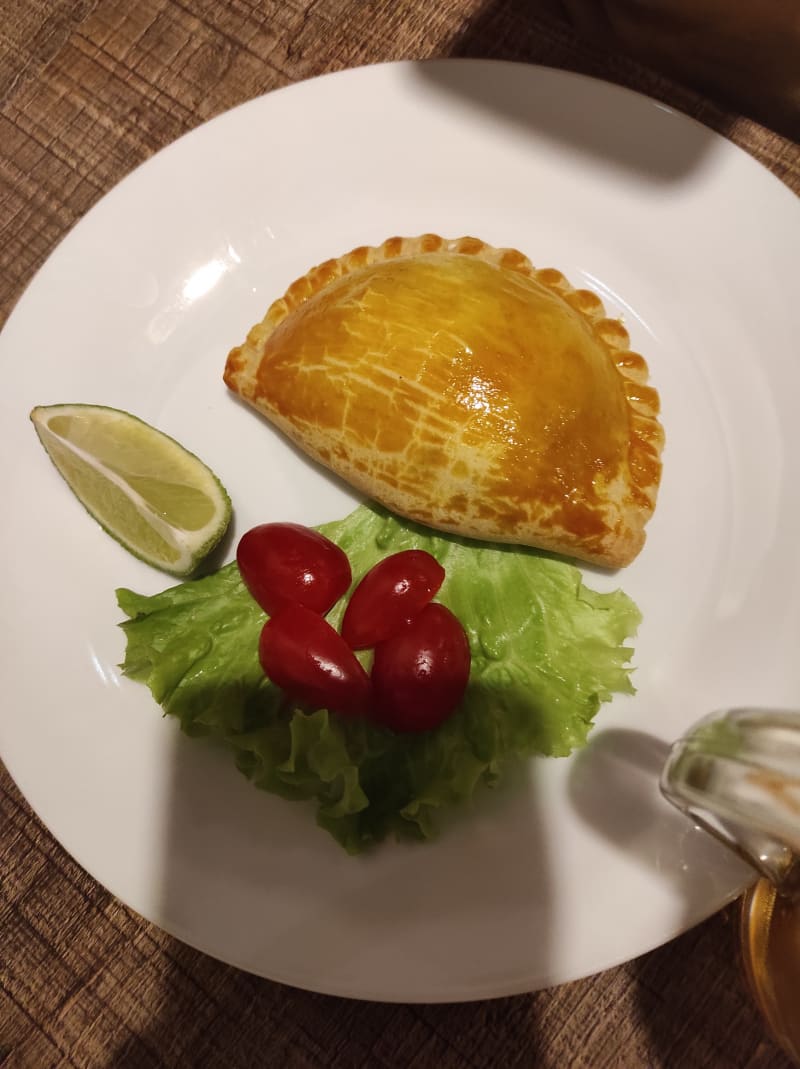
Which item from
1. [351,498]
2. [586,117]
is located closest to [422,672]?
[351,498]

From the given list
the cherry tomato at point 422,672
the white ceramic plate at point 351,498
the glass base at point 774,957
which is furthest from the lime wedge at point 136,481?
the glass base at point 774,957

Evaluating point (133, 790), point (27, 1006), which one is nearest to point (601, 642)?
point (133, 790)

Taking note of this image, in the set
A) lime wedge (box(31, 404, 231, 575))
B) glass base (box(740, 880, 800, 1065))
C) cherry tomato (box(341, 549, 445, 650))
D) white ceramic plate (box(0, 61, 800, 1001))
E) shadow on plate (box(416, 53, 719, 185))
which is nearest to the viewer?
glass base (box(740, 880, 800, 1065))

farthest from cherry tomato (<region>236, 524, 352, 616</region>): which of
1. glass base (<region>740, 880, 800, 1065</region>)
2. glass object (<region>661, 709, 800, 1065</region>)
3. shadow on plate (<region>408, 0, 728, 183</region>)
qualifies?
shadow on plate (<region>408, 0, 728, 183</region>)

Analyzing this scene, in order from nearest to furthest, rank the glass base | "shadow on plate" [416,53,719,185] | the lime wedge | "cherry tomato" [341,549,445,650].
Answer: the glass base
"cherry tomato" [341,549,445,650]
the lime wedge
"shadow on plate" [416,53,719,185]

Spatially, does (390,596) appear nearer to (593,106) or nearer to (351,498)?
(351,498)

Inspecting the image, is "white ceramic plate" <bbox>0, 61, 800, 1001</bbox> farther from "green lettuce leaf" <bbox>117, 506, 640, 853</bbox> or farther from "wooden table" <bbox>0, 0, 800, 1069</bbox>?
"wooden table" <bbox>0, 0, 800, 1069</bbox>

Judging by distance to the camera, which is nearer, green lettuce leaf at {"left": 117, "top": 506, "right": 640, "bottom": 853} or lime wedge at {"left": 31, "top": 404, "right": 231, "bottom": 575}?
green lettuce leaf at {"left": 117, "top": 506, "right": 640, "bottom": 853}
